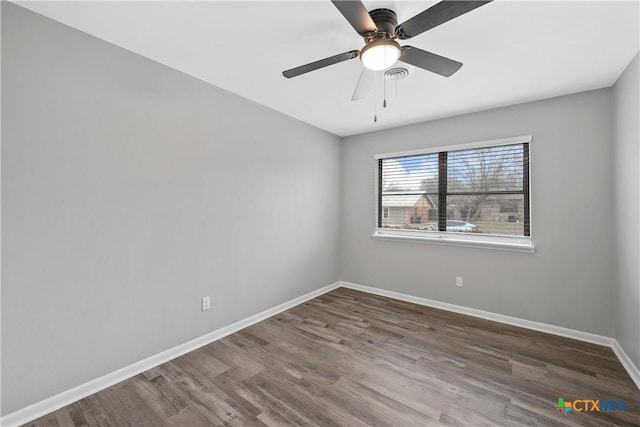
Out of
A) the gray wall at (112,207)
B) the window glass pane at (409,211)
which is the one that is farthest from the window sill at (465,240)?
the gray wall at (112,207)

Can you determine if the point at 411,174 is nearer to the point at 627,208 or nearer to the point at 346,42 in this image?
the point at 627,208

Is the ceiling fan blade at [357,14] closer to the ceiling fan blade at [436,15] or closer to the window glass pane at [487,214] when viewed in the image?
the ceiling fan blade at [436,15]

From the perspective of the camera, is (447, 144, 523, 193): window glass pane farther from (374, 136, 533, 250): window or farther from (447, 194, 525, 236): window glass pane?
(447, 194, 525, 236): window glass pane

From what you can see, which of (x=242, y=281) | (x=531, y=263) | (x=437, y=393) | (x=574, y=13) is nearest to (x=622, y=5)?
(x=574, y=13)

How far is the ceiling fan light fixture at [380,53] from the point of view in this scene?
156 cm

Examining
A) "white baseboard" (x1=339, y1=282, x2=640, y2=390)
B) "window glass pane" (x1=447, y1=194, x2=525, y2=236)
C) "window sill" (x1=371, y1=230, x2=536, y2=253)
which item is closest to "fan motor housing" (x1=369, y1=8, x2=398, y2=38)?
"window glass pane" (x1=447, y1=194, x2=525, y2=236)

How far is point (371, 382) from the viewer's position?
6.82 ft

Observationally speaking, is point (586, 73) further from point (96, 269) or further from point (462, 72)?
point (96, 269)

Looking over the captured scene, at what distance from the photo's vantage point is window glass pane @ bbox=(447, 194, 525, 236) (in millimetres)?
3135

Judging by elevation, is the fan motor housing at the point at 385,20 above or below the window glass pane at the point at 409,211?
above

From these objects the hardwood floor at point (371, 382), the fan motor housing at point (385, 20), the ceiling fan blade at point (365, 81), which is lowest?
the hardwood floor at point (371, 382)

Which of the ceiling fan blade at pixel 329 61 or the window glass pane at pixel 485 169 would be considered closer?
the ceiling fan blade at pixel 329 61

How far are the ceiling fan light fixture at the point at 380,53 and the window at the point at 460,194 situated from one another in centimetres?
219

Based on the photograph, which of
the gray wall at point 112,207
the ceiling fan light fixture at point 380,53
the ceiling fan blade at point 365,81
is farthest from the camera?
the ceiling fan blade at point 365,81
